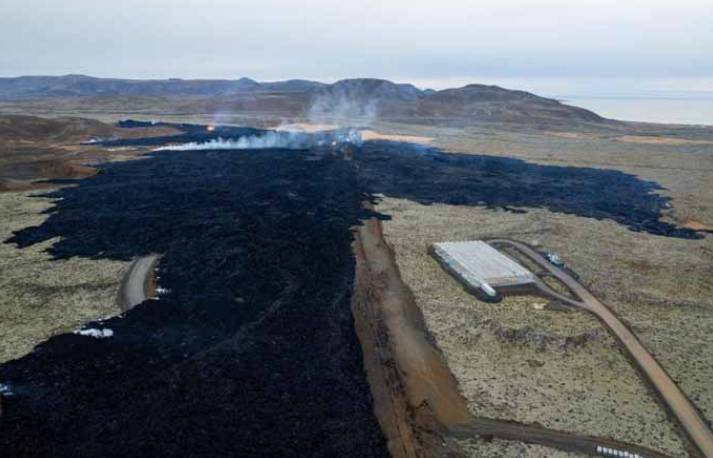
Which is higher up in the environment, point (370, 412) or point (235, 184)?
point (235, 184)

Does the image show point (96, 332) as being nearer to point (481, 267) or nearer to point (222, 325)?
point (222, 325)

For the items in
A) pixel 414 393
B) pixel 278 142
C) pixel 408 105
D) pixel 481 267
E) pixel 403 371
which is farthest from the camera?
pixel 408 105

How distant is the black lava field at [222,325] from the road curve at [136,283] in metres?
0.86

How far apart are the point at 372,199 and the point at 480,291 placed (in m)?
21.3

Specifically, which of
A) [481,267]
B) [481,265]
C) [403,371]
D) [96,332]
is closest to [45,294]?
[96,332]

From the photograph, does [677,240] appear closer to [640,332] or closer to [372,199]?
[640,332]

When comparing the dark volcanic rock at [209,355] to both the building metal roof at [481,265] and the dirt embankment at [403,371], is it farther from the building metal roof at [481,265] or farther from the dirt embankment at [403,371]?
the building metal roof at [481,265]

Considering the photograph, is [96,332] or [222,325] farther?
[222,325]

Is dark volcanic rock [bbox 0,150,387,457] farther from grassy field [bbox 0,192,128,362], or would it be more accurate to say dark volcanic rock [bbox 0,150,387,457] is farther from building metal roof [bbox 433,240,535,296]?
building metal roof [bbox 433,240,535,296]

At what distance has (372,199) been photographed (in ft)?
149

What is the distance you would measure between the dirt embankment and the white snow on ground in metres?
10.4

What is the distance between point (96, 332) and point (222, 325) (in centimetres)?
501

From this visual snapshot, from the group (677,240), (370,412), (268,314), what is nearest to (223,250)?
(268,314)

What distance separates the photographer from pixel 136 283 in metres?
26.0
